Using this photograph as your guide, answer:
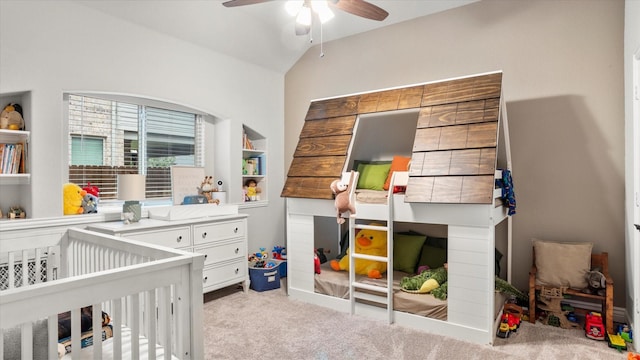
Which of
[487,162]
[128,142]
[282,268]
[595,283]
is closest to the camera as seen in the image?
[487,162]

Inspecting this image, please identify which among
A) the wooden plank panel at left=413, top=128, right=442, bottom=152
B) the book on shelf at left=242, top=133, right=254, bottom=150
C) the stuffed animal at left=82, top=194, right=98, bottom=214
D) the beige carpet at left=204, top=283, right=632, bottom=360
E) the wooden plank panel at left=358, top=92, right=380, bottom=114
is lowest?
the beige carpet at left=204, top=283, right=632, bottom=360

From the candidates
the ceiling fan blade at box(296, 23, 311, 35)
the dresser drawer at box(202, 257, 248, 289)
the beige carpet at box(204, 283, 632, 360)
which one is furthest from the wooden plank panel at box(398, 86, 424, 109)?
the dresser drawer at box(202, 257, 248, 289)

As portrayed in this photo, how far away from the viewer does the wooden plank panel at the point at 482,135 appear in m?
2.59

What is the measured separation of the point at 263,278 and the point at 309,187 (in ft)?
3.57

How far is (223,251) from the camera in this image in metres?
3.46

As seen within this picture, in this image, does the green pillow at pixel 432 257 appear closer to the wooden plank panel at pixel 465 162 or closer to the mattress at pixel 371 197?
the mattress at pixel 371 197

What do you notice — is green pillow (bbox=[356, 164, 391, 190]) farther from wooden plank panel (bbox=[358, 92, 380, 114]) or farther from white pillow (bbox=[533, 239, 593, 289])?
white pillow (bbox=[533, 239, 593, 289])

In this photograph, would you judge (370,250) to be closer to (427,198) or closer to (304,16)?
(427,198)

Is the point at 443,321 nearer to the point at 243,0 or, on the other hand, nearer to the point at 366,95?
the point at 366,95

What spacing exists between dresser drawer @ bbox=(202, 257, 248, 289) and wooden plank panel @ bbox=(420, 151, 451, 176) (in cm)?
195

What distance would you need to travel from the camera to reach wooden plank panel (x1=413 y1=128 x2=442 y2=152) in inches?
112

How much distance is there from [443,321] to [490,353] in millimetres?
367

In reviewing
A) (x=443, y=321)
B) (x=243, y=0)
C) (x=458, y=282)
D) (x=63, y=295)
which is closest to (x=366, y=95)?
(x=243, y=0)

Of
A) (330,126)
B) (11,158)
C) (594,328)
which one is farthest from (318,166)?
(594,328)
